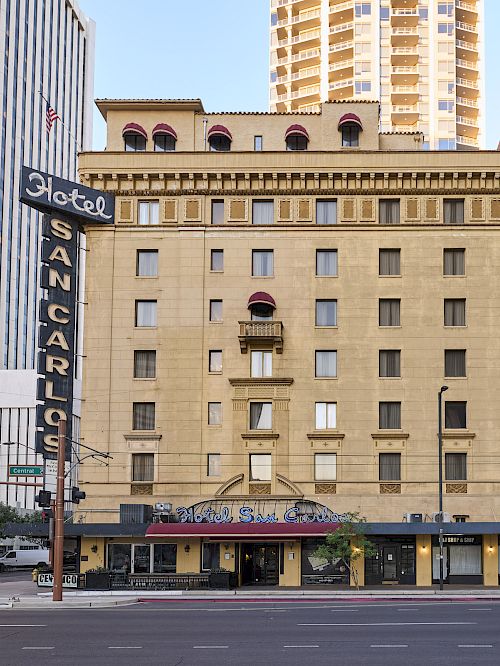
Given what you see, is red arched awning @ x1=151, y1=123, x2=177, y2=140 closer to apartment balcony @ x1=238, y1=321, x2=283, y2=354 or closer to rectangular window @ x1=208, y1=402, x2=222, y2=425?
apartment balcony @ x1=238, y1=321, x2=283, y2=354

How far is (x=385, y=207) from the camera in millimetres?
67875

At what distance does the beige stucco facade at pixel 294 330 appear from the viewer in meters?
64.7

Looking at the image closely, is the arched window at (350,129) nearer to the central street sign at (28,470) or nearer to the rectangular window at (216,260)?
the rectangular window at (216,260)

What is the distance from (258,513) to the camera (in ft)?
210

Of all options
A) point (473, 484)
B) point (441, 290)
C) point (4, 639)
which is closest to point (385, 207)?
point (441, 290)

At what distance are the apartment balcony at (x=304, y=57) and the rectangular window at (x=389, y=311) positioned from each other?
94343 mm

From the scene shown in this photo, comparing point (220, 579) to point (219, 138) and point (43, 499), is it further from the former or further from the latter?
point (219, 138)

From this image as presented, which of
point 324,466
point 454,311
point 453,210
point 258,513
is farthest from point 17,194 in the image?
point 258,513

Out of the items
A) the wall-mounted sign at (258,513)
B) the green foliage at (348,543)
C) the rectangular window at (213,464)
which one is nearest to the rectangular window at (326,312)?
the rectangular window at (213,464)

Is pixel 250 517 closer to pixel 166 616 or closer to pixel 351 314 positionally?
pixel 351 314

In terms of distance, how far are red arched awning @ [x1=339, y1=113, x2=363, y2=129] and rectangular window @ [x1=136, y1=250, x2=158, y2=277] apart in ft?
49.2

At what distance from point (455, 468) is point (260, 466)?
1179cm

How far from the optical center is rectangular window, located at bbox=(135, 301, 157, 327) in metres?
67.0

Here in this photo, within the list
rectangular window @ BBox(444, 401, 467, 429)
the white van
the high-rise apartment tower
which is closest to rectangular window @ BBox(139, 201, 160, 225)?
rectangular window @ BBox(444, 401, 467, 429)
